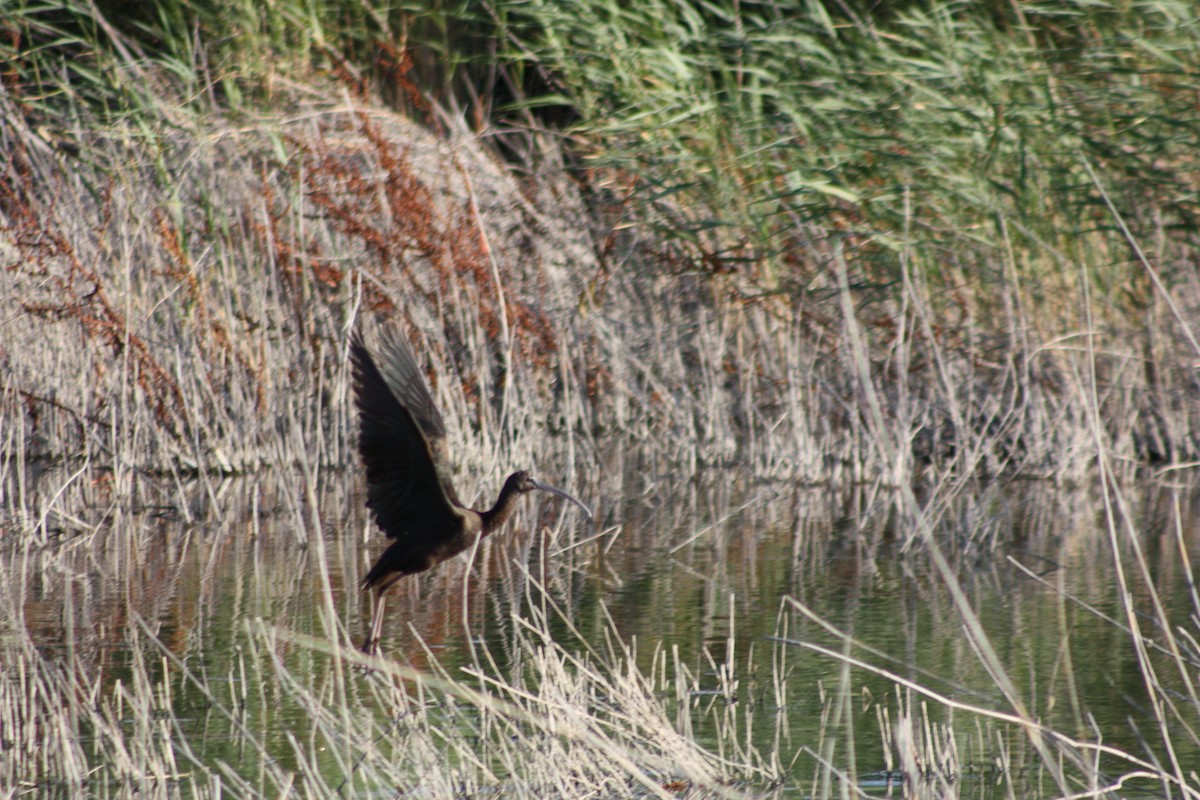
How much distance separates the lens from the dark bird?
5602 millimetres

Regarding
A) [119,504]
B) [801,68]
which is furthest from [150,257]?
[801,68]

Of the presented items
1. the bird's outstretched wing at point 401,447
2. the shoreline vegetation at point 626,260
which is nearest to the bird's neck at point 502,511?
the bird's outstretched wing at point 401,447

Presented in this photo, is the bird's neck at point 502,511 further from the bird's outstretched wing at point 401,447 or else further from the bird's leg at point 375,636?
the bird's leg at point 375,636

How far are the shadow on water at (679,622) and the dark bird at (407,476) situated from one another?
34 cm

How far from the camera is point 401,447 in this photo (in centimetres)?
575

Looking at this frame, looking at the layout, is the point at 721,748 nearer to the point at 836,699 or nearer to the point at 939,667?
the point at 836,699

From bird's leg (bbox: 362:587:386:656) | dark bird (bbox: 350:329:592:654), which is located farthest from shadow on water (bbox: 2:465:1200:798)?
dark bird (bbox: 350:329:592:654)

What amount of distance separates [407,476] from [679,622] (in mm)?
1153

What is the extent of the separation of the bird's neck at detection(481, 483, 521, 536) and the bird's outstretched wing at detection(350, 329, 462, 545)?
143mm

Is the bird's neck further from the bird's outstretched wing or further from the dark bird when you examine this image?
the bird's outstretched wing

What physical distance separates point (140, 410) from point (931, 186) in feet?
12.5

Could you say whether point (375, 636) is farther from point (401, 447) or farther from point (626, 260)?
point (626, 260)

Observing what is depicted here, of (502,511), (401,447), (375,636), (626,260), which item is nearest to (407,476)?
(401,447)

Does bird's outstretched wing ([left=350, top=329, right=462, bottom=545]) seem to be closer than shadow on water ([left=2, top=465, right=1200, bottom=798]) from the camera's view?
No
